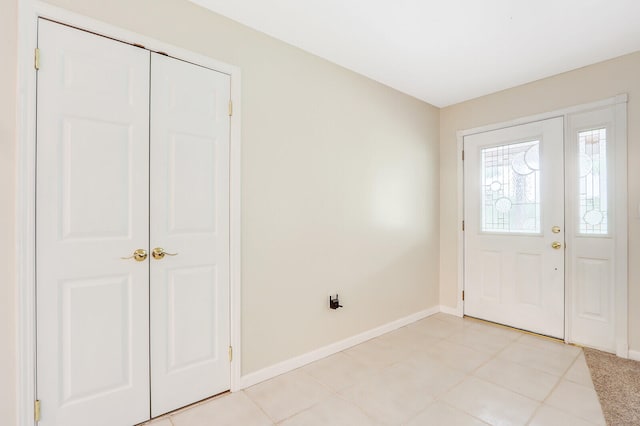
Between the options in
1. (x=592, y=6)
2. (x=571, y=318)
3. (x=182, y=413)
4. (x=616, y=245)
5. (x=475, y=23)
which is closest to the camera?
(x=182, y=413)

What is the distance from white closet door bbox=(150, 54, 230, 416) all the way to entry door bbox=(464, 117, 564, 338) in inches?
111

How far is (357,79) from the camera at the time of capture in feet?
9.85

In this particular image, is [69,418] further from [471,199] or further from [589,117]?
[589,117]

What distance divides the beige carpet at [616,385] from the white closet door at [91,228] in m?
2.81

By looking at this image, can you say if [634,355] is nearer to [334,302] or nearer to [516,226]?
[516,226]

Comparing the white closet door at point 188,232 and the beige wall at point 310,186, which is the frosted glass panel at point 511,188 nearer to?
the beige wall at point 310,186

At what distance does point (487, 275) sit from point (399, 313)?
109 cm

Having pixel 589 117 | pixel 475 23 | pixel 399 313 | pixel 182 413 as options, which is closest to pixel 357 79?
pixel 475 23

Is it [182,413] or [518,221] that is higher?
[518,221]

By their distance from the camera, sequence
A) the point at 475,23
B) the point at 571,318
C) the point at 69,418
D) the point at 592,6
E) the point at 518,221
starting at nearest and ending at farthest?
the point at 69,418
the point at 592,6
the point at 475,23
the point at 571,318
the point at 518,221

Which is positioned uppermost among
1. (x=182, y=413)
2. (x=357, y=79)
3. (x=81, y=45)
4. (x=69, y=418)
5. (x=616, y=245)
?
(x=357, y=79)

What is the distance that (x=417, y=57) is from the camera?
273cm

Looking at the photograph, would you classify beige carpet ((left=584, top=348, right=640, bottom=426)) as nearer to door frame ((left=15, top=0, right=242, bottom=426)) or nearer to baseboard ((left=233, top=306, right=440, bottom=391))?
baseboard ((left=233, top=306, right=440, bottom=391))

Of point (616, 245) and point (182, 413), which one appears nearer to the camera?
point (182, 413)
